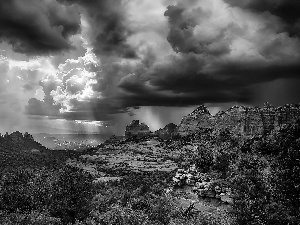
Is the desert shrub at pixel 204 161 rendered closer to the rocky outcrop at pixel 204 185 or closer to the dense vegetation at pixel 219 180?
the dense vegetation at pixel 219 180

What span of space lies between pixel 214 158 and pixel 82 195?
31758mm

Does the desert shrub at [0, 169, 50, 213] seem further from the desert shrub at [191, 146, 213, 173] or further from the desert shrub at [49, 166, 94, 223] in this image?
the desert shrub at [191, 146, 213, 173]

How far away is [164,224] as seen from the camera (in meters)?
55.9

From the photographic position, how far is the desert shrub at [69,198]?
63688 mm

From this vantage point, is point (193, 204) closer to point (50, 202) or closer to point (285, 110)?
point (50, 202)

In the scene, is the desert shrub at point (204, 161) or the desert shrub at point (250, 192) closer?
the desert shrub at point (250, 192)

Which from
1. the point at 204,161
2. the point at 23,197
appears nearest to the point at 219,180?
the point at 204,161

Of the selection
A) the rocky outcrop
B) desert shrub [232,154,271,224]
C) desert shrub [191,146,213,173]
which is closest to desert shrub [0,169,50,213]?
the rocky outcrop

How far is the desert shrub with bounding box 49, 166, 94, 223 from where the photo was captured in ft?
209

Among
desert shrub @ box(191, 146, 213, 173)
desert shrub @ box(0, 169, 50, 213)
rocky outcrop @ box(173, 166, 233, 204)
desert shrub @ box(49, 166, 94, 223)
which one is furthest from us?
desert shrub @ box(191, 146, 213, 173)

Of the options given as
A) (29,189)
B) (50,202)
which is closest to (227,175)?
(50,202)

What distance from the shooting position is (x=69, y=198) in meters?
67.2

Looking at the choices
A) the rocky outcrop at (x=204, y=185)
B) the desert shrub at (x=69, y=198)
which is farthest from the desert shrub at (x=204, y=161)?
the desert shrub at (x=69, y=198)

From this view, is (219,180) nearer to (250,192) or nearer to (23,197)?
(250,192)
